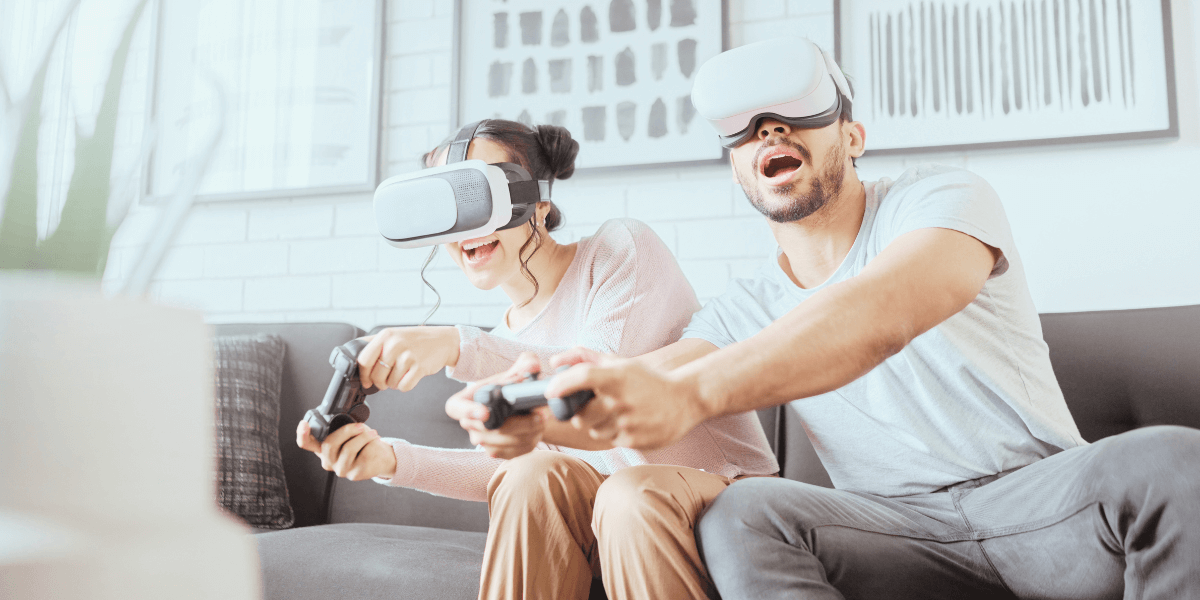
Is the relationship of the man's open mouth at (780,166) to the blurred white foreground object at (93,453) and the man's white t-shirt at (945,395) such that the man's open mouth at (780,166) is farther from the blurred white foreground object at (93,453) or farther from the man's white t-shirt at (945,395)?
the blurred white foreground object at (93,453)

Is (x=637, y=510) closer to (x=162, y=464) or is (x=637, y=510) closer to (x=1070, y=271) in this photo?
(x=162, y=464)

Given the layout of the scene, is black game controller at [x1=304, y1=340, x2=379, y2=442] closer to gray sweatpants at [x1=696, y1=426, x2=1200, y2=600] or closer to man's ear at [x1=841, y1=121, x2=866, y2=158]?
gray sweatpants at [x1=696, y1=426, x2=1200, y2=600]

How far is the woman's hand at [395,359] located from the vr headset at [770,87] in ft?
1.56

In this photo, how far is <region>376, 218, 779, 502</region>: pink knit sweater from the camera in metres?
1.17

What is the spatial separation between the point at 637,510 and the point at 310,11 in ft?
6.07

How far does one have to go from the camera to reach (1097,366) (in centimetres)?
134

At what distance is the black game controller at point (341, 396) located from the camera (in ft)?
3.05

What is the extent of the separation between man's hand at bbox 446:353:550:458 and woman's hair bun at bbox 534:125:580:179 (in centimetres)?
76

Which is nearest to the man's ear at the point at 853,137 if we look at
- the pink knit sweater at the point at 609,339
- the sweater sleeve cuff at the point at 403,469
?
the pink knit sweater at the point at 609,339

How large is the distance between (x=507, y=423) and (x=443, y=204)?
388 millimetres

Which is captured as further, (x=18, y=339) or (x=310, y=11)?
(x=310, y=11)

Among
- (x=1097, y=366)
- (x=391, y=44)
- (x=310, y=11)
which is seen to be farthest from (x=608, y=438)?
(x=310, y=11)

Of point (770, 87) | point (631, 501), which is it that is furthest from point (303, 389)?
point (770, 87)

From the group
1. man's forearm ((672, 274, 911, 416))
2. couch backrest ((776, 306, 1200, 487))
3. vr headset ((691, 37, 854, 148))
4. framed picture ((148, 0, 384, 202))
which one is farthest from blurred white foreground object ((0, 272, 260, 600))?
framed picture ((148, 0, 384, 202))
